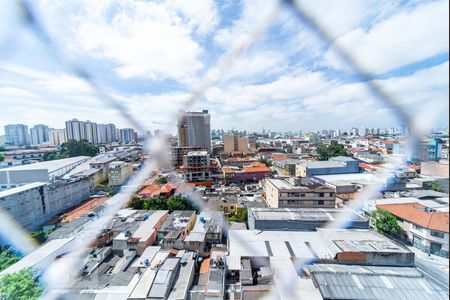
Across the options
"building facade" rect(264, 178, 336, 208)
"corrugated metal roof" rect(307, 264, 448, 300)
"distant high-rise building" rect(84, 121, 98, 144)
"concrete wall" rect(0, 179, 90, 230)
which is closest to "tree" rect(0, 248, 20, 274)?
"concrete wall" rect(0, 179, 90, 230)

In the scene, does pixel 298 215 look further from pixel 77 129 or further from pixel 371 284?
pixel 77 129

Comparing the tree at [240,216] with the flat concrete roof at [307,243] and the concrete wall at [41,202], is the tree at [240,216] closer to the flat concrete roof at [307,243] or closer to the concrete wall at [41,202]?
the flat concrete roof at [307,243]

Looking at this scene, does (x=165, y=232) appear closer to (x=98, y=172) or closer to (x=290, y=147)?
(x=98, y=172)

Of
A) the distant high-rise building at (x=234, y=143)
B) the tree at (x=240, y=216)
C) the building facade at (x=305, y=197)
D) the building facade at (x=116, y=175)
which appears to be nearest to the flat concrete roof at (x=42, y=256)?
the tree at (x=240, y=216)

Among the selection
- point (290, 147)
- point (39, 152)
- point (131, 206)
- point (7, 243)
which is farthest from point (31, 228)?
point (290, 147)

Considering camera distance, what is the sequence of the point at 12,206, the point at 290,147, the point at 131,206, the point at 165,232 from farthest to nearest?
1. the point at 290,147
2. the point at 131,206
3. the point at 12,206
4. the point at 165,232

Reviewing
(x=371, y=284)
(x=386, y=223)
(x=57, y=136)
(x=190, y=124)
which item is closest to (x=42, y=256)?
(x=190, y=124)

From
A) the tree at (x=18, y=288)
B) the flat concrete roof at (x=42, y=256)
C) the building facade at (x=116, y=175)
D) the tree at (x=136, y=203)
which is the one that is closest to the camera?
the tree at (x=18, y=288)
